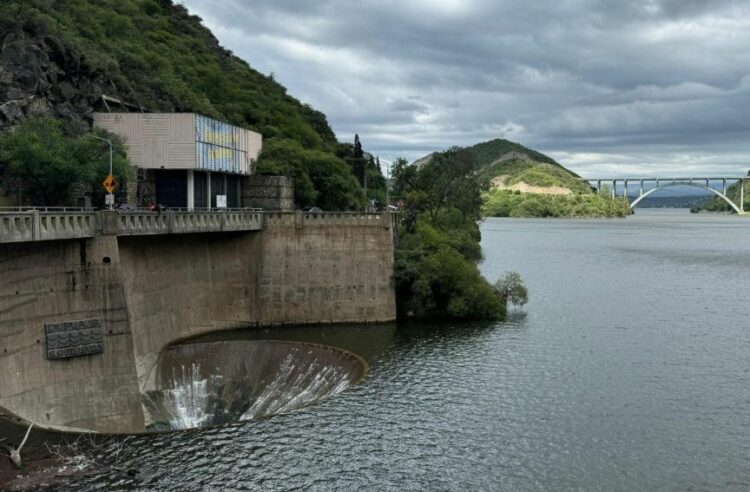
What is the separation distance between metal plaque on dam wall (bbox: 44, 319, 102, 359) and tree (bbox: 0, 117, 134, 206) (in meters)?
17.0

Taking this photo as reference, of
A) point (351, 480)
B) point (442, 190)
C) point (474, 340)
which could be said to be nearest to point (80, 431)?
point (351, 480)

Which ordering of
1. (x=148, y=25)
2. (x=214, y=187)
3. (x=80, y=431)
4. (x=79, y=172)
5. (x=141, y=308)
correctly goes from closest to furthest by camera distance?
1. (x=80, y=431)
2. (x=141, y=308)
3. (x=79, y=172)
4. (x=214, y=187)
5. (x=148, y=25)

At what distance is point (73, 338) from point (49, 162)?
58.6 feet

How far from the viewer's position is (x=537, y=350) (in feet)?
169

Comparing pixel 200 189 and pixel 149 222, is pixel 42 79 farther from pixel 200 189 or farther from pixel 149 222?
pixel 149 222

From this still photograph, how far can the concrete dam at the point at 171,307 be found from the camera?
34969mm

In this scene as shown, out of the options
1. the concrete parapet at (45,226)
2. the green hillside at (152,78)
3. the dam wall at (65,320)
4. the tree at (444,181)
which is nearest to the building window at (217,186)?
the green hillside at (152,78)

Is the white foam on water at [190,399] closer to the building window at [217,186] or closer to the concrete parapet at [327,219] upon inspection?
the concrete parapet at [327,219]

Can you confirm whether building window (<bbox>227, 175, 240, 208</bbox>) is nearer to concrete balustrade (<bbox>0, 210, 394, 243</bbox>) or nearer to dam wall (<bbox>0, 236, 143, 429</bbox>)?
concrete balustrade (<bbox>0, 210, 394, 243</bbox>)

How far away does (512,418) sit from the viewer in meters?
37.1

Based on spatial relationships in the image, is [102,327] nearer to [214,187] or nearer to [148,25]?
[214,187]

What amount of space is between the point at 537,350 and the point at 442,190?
55.8 m

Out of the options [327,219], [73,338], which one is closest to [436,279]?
[327,219]

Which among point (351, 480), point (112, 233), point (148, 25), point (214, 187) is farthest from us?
point (148, 25)
